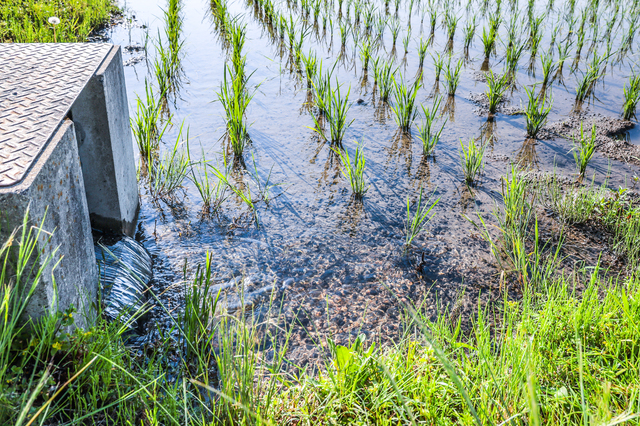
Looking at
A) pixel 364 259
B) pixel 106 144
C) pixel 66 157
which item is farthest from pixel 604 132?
pixel 66 157

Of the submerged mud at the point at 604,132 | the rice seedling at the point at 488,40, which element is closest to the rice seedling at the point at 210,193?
the submerged mud at the point at 604,132

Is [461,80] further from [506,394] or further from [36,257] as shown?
[36,257]

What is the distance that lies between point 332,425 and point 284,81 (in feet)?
14.6

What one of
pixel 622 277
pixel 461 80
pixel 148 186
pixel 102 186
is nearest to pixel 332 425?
pixel 102 186

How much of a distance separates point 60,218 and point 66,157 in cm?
24

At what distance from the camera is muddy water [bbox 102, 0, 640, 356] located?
250 centimetres

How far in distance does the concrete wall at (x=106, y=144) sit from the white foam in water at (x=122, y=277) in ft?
0.56

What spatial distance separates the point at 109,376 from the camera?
56.4 inches

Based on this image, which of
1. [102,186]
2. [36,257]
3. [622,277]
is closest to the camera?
[36,257]

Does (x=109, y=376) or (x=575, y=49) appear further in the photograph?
(x=575, y=49)

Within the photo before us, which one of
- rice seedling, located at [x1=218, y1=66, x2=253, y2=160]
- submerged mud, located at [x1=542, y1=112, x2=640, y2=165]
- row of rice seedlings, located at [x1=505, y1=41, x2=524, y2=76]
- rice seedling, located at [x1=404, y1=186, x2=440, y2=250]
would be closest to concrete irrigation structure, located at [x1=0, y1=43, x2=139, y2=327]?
rice seedling, located at [x1=218, y1=66, x2=253, y2=160]

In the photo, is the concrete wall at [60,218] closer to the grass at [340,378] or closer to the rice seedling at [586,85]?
the grass at [340,378]

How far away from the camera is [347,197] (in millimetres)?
3328

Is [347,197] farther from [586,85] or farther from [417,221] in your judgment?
[586,85]
